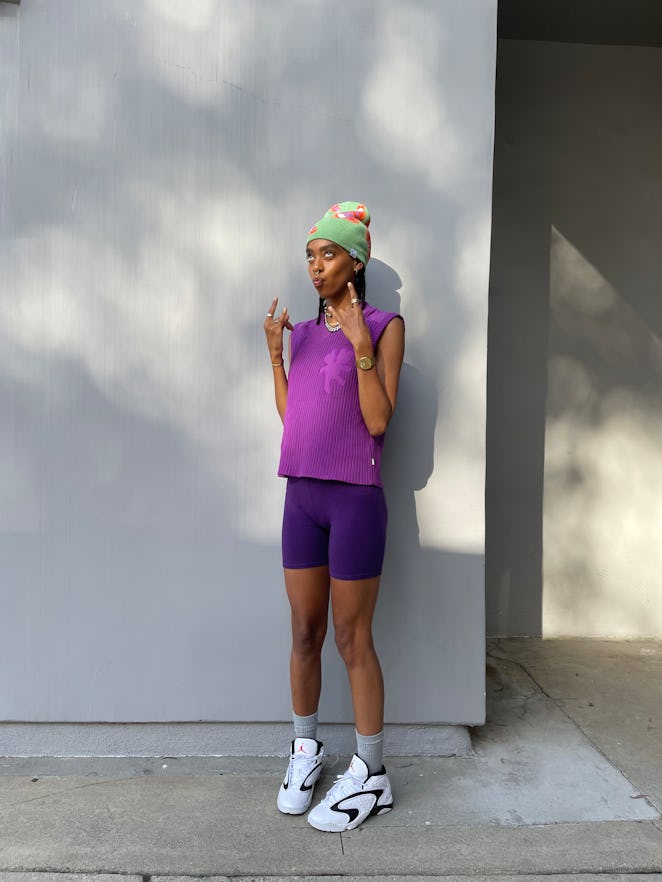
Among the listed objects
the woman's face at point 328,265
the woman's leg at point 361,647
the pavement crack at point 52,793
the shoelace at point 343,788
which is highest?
the woman's face at point 328,265

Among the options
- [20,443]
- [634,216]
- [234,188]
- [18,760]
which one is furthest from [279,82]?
[18,760]

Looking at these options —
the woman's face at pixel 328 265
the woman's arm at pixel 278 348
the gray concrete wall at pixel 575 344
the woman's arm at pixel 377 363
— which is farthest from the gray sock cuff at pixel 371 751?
the gray concrete wall at pixel 575 344

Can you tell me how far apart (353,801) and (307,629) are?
567 mm

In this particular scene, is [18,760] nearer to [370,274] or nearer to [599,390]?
[370,274]

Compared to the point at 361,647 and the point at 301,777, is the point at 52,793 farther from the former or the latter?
the point at 361,647

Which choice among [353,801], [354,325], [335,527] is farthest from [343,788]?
[354,325]

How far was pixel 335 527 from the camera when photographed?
267cm

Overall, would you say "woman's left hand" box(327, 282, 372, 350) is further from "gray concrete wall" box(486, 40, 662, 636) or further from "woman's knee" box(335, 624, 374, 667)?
"gray concrete wall" box(486, 40, 662, 636)

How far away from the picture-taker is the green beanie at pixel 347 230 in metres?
2.65

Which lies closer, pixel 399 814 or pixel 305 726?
pixel 399 814

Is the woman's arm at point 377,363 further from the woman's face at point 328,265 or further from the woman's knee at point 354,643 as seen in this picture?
the woman's knee at point 354,643

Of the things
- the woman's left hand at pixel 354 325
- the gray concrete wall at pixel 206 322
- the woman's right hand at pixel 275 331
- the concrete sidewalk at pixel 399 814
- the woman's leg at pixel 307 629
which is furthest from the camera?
the gray concrete wall at pixel 206 322

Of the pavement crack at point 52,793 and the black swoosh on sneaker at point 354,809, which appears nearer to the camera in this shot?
the black swoosh on sneaker at point 354,809

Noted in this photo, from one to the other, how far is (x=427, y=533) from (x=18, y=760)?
1.79 m
